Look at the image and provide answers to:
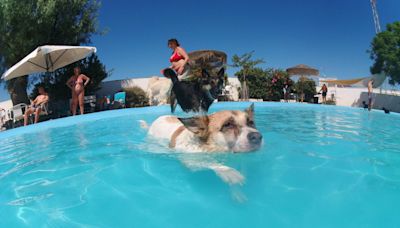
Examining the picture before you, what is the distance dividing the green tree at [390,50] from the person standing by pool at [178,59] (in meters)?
24.0

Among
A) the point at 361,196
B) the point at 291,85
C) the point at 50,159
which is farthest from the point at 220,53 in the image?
the point at 361,196

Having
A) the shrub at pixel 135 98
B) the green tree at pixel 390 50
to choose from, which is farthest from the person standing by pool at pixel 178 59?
the green tree at pixel 390 50

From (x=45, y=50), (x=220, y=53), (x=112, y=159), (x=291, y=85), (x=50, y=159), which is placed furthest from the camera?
(x=220, y=53)

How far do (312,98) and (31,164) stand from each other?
21325mm

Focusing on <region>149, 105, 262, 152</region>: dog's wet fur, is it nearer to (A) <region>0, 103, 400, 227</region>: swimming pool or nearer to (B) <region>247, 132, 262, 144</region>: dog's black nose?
(B) <region>247, 132, 262, 144</region>: dog's black nose

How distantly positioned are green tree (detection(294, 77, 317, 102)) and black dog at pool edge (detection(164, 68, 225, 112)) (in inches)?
706

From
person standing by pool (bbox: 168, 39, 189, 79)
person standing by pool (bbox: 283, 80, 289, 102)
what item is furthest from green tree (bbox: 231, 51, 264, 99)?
person standing by pool (bbox: 168, 39, 189, 79)

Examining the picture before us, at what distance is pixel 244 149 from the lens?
364 cm

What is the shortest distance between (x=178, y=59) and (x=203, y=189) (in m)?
4.32

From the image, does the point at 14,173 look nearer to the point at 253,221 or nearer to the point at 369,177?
the point at 253,221


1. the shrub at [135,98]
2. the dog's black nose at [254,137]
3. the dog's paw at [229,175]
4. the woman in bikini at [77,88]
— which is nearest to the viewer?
the dog's paw at [229,175]

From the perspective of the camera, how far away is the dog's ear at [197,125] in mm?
3635

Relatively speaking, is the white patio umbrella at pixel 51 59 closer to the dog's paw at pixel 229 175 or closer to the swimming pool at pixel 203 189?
the swimming pool at pixel 203 189

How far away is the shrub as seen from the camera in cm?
1832
